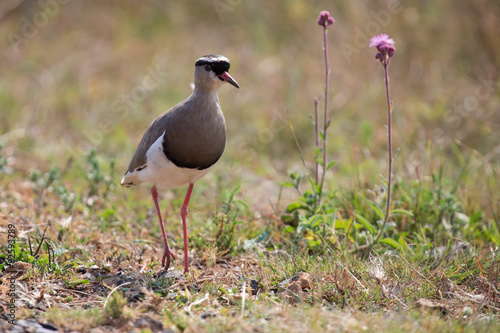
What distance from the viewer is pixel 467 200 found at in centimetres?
470

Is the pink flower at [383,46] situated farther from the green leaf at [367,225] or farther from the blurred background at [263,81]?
the blurred background at [263,81]

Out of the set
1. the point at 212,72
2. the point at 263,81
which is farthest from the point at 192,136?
the point at 263,81

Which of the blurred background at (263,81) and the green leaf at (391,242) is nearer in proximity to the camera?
the green leaf at (391,242)

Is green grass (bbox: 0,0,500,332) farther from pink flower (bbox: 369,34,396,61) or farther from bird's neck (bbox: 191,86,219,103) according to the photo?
pink flower (bbox: 369,34,396,61)

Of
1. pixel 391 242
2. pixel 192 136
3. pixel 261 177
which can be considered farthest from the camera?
pixel 261 177

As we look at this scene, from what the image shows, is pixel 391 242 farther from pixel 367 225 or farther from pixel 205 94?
pixel 205 94

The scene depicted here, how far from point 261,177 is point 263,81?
2388 millimetres

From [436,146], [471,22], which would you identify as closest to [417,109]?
[436,146]

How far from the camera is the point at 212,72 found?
381cm

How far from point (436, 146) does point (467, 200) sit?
4.08ft

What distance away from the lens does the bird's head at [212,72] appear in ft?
12.4

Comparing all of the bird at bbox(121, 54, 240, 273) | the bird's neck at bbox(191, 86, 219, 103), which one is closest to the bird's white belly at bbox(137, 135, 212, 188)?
the bird at bbox(121, 54, 240, 273)

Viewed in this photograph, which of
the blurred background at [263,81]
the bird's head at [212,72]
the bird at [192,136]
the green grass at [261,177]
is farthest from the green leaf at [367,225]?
the bird's head at [212,72]

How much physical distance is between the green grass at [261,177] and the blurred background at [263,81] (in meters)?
0.03
